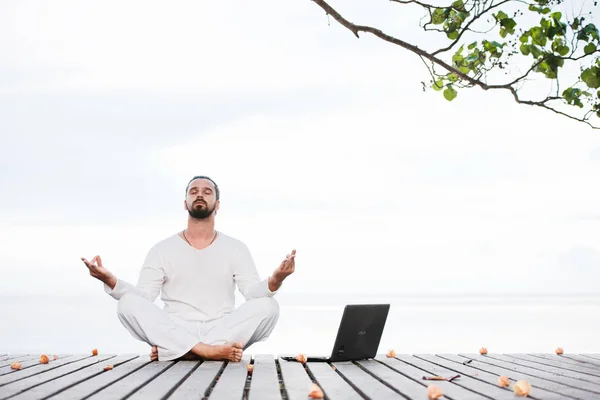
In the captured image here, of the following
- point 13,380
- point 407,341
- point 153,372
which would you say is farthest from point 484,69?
point 407,341

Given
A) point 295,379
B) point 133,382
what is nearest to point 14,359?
point 133,382

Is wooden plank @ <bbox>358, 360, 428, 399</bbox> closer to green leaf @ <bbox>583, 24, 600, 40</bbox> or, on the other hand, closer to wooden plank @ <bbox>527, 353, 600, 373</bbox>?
wooden plank @ <bbox>527, 353, 600, 373</bbox>

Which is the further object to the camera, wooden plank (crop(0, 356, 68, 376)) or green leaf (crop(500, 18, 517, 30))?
green leaf (crop(500, 18, 517, 30))

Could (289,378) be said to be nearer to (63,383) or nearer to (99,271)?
(63,383)

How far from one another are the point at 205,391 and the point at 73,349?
20.4 ft

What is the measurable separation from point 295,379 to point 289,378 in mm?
54

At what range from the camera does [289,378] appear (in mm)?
3811

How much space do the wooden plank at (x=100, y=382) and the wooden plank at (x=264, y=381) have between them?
68cm

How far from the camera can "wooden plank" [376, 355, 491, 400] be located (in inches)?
127

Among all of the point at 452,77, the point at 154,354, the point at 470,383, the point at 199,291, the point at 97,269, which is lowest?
the point at 470,383

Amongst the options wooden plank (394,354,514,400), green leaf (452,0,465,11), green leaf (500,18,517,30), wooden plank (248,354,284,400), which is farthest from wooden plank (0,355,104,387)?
green leaf (500,18,517,30)

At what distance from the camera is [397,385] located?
3.58m

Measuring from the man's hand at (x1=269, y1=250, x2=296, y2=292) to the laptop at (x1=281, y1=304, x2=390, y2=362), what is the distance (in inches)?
16.2

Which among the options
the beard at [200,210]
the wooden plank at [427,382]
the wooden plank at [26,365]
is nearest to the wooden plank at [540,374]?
the wooden plank at [427,382]
